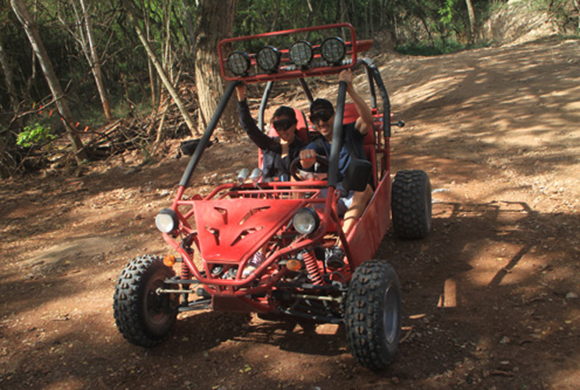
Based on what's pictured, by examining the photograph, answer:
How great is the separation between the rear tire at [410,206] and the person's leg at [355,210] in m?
0.73

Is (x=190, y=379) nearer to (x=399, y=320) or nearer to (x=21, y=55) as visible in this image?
(x=399, y=320)

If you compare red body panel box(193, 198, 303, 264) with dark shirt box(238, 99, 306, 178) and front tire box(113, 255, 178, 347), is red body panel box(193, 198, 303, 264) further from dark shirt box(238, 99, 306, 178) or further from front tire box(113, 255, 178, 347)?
dark shirt box(238, 99, 306, 178)

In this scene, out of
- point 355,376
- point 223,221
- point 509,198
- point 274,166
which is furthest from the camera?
point 509,198

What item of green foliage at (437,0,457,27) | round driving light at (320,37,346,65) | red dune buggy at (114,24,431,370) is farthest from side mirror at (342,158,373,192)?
green foliage at (437,0,457,27)

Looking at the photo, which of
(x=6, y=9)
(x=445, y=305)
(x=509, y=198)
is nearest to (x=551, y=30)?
(x=509, y=198)

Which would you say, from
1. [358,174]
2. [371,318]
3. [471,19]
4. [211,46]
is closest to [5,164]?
[211,46]

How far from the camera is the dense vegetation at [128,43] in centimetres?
976

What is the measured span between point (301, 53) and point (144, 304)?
1901 mm

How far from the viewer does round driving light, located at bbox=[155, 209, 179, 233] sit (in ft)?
10.6

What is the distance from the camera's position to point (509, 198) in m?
5.61

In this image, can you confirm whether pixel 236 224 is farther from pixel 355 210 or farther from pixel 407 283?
pixel 407 283

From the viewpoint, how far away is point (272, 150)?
4.49 metres

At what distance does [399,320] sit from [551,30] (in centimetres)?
1881

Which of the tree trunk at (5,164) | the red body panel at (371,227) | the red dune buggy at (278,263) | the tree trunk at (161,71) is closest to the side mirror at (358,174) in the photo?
the red dune buggy at (278,263)
